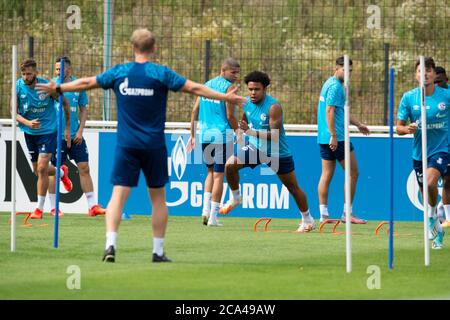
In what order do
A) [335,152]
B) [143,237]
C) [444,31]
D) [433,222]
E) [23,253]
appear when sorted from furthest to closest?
[444,31] < [335,152] < [143,237] < [433,222] < [23,253]

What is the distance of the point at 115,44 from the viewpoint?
86.2 feet

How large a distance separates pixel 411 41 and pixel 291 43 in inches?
117

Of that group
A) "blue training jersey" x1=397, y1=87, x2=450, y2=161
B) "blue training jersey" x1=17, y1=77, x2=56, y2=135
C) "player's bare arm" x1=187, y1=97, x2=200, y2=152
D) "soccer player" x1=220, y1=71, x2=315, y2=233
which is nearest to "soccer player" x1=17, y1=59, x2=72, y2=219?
"blue training jersey" x1=17, y1=77, x2=56, y2=135

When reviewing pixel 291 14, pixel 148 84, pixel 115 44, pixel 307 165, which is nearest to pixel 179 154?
pixel 307 165

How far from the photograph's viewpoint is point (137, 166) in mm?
10992

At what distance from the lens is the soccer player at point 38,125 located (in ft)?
54.2

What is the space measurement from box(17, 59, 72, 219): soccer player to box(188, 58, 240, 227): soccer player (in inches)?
77.7

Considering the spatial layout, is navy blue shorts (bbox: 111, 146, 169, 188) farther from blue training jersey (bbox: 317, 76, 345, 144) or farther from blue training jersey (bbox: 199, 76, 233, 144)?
blue training jersey (bbox: 317, 76, 345, 144)

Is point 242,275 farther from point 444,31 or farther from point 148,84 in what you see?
point 444,31

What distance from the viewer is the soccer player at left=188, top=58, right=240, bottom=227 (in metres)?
15.7

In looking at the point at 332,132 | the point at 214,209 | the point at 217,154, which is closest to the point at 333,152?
the point at 332,132

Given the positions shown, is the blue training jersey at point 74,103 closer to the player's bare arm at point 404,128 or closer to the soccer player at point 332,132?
the soccer player at point 332,132

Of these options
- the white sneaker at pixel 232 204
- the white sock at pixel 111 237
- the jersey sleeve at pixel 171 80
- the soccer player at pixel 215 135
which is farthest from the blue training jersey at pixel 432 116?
the white sock at pixel 111 237

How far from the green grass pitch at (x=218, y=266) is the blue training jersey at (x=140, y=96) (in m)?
1.24
